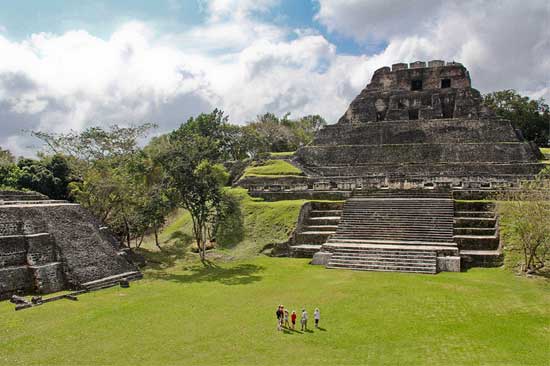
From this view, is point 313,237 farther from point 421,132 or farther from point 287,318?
point 421,132

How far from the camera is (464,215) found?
62.6ft

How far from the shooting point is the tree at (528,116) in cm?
4306

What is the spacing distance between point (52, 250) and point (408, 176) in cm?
2016

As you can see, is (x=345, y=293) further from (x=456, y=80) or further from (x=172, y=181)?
(x=456, y=80)

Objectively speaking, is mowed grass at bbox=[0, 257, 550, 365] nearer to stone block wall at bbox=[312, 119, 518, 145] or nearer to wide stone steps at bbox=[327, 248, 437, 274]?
wide stone steps at bbox=[327, 248, 437, 274]

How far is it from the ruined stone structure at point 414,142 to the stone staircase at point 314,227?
1.62 meters

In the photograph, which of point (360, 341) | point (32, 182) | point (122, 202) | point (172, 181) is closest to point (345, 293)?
point (360, 341)

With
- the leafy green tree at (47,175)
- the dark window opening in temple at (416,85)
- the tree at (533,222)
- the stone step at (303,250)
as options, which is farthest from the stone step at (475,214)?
the leafy green tree at (47,175)

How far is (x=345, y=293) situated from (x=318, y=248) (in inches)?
225

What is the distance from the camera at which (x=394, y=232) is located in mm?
18531

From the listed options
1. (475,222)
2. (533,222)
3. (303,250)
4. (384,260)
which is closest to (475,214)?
(475,222)

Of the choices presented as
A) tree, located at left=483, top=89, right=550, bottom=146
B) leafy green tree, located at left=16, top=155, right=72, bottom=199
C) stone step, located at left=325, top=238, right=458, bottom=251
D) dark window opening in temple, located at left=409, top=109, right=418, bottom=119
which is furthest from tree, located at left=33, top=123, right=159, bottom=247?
tree, located at left=483, top=89, right=550, bottom=146

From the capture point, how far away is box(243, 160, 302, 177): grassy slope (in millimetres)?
30594

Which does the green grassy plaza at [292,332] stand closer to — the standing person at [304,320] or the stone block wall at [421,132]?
the standing person at [304,320]
